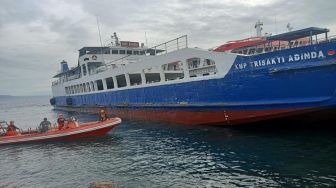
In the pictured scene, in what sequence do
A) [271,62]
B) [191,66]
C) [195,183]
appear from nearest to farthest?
[195,183] < [271,62] < [191,66]

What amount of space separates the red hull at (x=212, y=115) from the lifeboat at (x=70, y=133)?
11.0 ft

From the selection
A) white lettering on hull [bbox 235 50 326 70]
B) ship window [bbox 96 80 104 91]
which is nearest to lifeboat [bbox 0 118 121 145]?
white lettering on hull [bbox 235 50 326 70]

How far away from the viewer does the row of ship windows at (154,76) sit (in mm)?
20922

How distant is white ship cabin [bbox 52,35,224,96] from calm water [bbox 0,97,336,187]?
4.05 metres

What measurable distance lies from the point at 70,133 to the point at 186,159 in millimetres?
8891

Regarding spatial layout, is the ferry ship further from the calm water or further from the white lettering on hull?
the calm water

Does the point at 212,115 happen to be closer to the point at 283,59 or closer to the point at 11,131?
the point at 283,59

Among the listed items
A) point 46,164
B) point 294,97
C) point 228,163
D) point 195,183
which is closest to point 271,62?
point 294,97

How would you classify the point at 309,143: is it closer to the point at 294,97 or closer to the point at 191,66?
the point at 294,97

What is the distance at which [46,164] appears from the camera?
13836 millimetres

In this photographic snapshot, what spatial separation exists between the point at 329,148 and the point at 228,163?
161 inches

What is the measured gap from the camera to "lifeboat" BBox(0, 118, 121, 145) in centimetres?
1858

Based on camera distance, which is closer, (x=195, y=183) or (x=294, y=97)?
(x=195, y=183)

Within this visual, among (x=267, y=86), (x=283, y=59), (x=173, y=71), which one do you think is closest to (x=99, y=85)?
(x=173, y=71)
